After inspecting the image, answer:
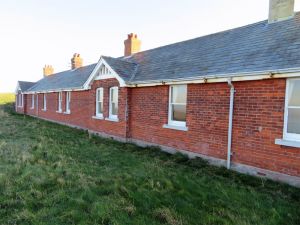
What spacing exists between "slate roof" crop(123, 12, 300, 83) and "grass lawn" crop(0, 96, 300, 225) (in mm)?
3363

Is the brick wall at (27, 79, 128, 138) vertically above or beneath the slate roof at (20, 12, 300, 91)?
beneath

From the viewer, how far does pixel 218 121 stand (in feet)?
27.1

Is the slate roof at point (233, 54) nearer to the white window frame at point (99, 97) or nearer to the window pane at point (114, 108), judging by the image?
the window pane at point (114, 108)

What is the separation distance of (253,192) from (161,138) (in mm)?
5282

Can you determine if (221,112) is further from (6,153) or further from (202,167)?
(6,153)

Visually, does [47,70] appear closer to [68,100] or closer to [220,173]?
[68,100]

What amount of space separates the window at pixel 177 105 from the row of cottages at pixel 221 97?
41mm

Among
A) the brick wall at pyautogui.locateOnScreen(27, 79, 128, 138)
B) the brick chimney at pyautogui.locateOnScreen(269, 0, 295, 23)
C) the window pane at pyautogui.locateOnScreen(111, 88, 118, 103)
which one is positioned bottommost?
the brick wall at pyautogui.locateOnScreen(27, 79, 128, 138)

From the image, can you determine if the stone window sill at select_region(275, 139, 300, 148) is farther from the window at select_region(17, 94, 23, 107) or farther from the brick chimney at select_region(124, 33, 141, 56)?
the window at select_region(17, 94, 23, 107)

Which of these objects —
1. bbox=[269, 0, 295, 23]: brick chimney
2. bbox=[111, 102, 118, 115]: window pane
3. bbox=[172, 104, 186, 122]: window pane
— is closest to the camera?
bbox=[269, 0, 295, 23]: brick chimney

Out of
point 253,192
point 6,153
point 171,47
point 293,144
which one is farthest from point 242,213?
point 171,47

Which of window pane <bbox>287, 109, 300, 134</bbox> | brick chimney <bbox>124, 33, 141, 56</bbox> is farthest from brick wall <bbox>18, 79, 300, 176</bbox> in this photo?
brick chimney <bbox>124, 33, 141, 56</bbox>

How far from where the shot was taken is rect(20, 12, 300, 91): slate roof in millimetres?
7336

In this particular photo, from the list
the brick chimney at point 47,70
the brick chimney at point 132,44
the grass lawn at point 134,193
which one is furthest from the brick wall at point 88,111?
the brick chimney at point 47,70
